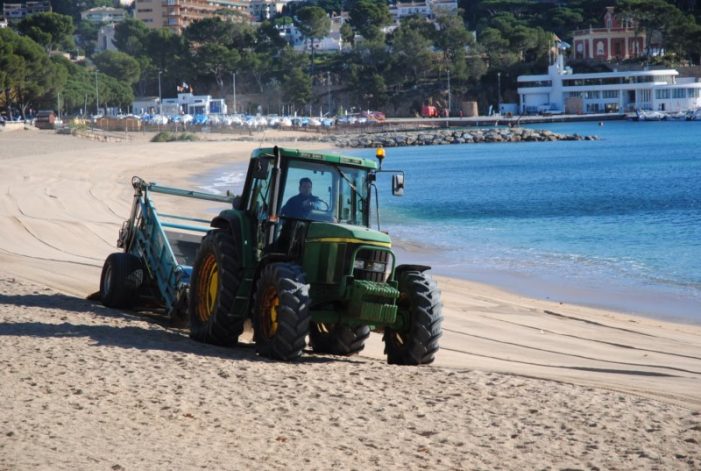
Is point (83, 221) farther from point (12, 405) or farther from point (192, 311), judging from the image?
point (12, 405)

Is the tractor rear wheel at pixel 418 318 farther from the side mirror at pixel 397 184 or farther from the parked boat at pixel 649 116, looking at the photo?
the parked boat at pixel 649 116

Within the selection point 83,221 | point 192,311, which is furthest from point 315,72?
point 192,311

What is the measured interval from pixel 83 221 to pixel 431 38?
158765mm

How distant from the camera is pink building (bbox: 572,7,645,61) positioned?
187m

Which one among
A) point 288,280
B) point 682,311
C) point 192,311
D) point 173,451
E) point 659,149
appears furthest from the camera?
point 659,149

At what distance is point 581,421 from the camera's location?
28.1ft

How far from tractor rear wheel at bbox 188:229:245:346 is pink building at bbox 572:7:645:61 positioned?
181m

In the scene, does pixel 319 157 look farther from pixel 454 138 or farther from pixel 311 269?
pixel 454 138

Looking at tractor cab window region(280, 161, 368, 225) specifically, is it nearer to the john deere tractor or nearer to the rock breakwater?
the john deere tractor

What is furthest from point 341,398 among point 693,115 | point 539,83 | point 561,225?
point 539,83

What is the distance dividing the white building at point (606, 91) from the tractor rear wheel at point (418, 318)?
15631cm

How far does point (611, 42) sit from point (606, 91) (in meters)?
22.8

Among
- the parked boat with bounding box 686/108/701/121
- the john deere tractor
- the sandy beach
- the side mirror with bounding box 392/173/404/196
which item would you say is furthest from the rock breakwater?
the side mirror with bounding box 392/173/404/196

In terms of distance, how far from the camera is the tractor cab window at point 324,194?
11094mm
